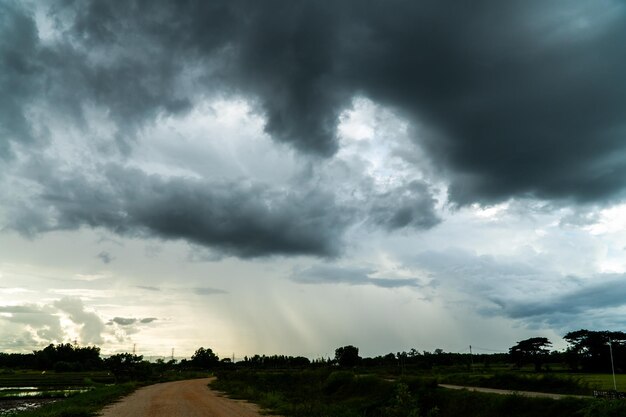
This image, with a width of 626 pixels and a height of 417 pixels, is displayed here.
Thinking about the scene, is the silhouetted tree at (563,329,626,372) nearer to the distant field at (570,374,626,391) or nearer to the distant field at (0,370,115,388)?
the distant field at (570,374,626,391)

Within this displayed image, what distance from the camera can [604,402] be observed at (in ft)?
69.6

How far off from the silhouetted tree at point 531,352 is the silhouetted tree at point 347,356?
71986 millimetres

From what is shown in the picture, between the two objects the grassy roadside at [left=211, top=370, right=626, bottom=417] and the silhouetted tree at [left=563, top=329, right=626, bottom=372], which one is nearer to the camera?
the grassy roadside at [left=211, top=370, right=626, bottom=417]

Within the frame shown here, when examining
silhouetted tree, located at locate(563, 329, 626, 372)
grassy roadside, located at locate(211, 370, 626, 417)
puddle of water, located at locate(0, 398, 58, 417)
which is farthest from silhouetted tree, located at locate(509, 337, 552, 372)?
puddle of water, located at locate(0, 398, 58, 417)

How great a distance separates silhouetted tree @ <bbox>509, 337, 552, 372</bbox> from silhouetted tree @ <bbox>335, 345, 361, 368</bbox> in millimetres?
71986

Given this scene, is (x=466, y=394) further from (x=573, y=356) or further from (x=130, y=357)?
(x=130, y=357)

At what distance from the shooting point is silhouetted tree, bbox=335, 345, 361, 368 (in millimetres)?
176750

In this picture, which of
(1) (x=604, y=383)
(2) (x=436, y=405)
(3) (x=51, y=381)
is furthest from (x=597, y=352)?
(3) (x=51, y=381)

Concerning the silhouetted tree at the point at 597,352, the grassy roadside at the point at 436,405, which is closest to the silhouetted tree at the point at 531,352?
the silhouetted tree at the point at 597,352

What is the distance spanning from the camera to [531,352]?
375 feet

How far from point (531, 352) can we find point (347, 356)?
79.9 meters

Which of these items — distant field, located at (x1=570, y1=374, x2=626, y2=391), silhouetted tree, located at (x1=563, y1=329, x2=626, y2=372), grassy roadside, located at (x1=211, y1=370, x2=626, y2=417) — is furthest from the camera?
silhouetted tree, located at (x1=563, y1=329, x2=626, y2=372)

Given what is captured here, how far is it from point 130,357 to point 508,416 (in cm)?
9984

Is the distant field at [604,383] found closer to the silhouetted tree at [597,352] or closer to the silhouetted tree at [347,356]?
the silhouetted tree at [597,352]
